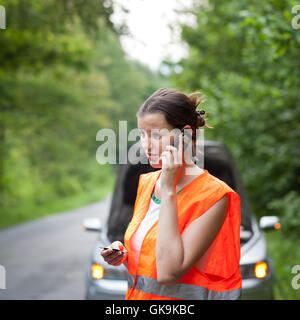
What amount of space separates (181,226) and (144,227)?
0.59 feet

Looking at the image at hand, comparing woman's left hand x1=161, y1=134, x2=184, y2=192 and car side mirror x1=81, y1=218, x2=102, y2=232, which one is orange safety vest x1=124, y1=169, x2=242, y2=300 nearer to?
woman's left hand x1=161, y1=134, x2=184, y2=192

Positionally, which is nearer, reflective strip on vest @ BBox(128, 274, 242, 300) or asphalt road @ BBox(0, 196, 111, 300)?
reflective strip on vest @ BBox(128, 274, 242, 300)

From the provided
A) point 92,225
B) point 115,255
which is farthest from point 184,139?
point 92,225

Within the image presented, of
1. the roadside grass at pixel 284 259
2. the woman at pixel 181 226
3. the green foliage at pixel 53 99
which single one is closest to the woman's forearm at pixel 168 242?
the woman at pixel 181 226

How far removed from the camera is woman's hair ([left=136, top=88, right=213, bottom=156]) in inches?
51.7

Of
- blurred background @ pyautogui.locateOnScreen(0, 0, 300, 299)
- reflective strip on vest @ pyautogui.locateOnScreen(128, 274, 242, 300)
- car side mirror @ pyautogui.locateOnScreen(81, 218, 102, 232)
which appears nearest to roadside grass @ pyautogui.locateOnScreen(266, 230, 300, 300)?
blurred background @ pyautogui.locateOnScreen(0, 0, 300, 299)

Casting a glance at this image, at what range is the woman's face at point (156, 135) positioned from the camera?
1310 mm

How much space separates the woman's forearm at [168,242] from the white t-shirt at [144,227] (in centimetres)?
16

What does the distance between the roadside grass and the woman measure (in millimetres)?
3401

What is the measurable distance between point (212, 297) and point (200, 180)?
366mm

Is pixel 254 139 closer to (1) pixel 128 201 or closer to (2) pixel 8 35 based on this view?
(1) pixel 128 201

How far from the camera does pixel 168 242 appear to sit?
121cm

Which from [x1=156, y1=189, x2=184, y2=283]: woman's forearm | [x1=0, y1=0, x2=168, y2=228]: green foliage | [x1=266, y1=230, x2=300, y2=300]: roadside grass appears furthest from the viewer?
[x1=0, y1=0, x2=168, y2=228]: green foliage
